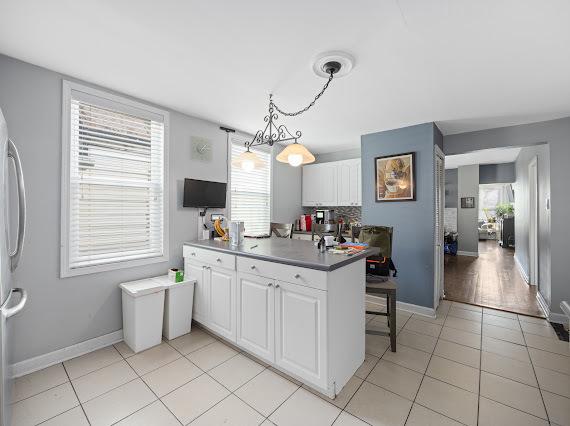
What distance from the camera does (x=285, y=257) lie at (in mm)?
1973

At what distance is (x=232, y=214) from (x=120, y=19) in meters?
2.58

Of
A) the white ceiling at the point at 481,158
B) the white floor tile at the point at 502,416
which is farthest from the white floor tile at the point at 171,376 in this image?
the white ceiling at the point at 481,158

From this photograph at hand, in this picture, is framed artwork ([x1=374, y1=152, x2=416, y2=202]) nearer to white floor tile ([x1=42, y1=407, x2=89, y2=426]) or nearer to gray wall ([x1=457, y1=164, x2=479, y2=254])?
white floor tile ([x1=42, y1=407, x2=89, y2=426])

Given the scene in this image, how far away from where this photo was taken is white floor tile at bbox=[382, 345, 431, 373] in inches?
86.7

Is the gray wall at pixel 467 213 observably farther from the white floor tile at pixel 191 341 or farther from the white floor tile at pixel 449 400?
the white floor tile at pixel 191 341

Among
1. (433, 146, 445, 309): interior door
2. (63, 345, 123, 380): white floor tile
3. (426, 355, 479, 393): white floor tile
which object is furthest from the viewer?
(433, 146, 445, 309): interior door

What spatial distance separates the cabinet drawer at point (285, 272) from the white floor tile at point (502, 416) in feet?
4.31

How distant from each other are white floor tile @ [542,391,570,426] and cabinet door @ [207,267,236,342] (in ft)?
7.60

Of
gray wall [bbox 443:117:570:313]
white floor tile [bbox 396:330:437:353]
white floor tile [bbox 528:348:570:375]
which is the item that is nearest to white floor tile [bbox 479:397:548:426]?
white floor tile [bbox 396:330:437:353]

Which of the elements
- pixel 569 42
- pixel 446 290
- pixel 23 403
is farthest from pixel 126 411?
pixel 446 290

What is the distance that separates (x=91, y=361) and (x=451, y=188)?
910 cm

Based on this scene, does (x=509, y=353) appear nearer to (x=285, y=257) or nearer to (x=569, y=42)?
(x=285, y=257)

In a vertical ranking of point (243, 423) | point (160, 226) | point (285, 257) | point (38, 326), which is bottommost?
point (243, 423)

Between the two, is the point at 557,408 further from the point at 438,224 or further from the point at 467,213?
the point at 467,213
